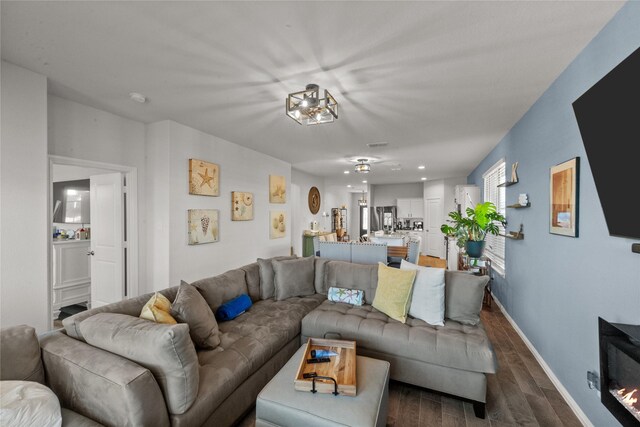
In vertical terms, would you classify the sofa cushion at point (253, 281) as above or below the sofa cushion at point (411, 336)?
above

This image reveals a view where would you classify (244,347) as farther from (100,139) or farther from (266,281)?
(100,139)

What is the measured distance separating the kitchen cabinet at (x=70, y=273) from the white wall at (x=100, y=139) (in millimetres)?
1539

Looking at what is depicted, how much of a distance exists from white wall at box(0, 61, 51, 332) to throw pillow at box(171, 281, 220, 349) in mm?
1441

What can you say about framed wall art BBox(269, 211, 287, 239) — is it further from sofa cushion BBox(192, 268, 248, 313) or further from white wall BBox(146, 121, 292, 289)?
sofa cushion BBox(192, 268, 248, 313)

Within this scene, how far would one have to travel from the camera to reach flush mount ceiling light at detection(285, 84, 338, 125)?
2244 millimetres

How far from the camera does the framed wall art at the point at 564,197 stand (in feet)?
6.26

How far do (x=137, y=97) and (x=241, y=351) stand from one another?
2.70m

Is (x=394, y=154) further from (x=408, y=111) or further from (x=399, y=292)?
(x=399, y=292)

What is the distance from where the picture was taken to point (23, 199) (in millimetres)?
2180

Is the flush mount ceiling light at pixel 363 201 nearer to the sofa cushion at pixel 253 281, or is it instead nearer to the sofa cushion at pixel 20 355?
the sofa cushion at pixel 253 281

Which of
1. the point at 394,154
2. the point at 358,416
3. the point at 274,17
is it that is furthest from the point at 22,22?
the point at 394,154

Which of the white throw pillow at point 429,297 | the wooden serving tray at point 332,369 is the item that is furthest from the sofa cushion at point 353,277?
the wooden serving tray at point 332,369

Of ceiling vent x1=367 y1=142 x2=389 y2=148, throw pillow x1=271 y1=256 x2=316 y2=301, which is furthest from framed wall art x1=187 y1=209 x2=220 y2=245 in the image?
ceiling vent x1=367 y1=142 x2=389 y2=148

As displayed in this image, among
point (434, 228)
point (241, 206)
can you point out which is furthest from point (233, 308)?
point (434, 228)
